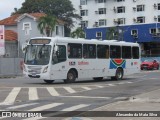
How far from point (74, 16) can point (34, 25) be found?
2388 cm

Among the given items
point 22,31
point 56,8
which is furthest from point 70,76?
point 56,8

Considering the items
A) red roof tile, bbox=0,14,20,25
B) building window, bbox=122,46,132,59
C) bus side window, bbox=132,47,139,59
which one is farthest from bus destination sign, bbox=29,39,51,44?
red roof tile, bbox=0,14,20,25

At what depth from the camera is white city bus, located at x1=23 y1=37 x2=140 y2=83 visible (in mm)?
27047

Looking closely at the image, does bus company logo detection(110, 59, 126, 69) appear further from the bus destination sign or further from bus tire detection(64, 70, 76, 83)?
the bus destination sign

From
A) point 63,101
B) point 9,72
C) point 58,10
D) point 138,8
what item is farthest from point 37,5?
point 63,101

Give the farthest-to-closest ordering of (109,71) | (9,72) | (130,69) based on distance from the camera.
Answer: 1. (9,72)
2. (130,69)
3. (109,71)

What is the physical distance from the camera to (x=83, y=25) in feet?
318

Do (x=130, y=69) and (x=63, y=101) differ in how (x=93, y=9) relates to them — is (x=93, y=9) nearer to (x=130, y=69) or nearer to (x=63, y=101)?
(x=130, y=69)

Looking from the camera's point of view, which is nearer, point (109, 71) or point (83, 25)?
point (109, 71)

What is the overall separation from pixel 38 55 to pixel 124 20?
68199 mm

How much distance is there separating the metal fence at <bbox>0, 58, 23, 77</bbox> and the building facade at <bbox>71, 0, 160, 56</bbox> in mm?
39352

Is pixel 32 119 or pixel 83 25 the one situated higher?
pixel 83 25

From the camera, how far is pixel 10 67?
4747 cm

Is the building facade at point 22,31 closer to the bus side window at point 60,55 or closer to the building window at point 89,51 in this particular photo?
the building window at point 89,51
